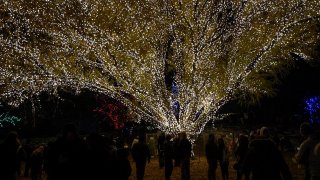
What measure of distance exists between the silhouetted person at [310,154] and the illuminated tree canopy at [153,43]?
28.0 feet

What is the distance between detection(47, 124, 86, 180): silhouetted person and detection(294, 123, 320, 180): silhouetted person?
11.7 ft

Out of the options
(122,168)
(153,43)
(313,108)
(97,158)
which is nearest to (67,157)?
(97,158)

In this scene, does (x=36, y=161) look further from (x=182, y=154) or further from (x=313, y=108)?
(x=313, y=108)

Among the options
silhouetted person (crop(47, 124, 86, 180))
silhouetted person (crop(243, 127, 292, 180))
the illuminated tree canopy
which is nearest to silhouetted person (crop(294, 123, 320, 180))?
silhouetted person (crop(243, 127, 292, 180))

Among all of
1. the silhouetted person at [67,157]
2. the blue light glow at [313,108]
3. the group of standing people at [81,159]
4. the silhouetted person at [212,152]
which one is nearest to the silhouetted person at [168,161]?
the silhouetted person at [212,152]

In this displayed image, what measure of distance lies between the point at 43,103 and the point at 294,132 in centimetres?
1969

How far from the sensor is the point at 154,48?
17.8 metres

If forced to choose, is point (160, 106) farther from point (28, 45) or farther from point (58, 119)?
point (58, 119)

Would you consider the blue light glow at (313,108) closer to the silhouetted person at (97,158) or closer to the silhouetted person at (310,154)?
the silhouetted person at (310,154)

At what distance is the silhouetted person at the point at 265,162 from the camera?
20.9 feet

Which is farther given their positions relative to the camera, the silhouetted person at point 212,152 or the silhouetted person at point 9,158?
the silhouetted person at point 212,152

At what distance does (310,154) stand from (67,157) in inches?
151

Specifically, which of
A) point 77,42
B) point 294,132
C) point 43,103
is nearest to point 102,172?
point 77,42

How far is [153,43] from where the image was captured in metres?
17.7
